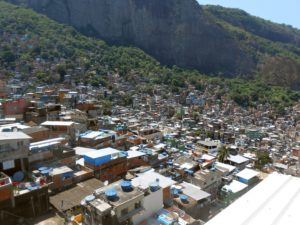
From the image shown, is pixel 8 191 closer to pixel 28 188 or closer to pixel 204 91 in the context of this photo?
pixel 28 188

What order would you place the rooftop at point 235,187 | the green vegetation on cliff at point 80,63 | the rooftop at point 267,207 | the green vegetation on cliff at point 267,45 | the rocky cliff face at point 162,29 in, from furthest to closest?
1. the green vegetation on cliff at point 267,45
2. the rocky cliff face at point 162,29
3. the green vegetation on cliff at point 80,63
4. the rooftop at point 235,187
5. the rooftop at point 267,207

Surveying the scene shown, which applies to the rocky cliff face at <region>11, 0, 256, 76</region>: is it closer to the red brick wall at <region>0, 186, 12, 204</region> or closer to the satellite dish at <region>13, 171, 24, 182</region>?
the satellite dish at <region>13, 171, 24, 182</region>

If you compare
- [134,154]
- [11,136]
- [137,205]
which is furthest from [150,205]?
[11,136]

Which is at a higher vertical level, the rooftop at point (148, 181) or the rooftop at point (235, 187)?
the rooftop at point (148, 181)

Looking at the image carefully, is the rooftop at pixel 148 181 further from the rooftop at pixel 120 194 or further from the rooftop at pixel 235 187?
the rooftop at pixel 235 187

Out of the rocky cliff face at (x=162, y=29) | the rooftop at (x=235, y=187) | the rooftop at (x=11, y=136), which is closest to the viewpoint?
the rooftop at (x=11, y=136)

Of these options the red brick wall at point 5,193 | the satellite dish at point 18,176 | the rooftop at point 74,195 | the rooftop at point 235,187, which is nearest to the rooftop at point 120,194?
the rooftop at point 74,195

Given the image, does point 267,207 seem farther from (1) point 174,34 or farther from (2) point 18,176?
(1) point 174,34

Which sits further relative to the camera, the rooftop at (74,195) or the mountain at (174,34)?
the mountain at (174,34)

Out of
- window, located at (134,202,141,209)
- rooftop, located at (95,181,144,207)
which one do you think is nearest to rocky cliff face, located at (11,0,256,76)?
rooftop, located at (95,181,144,207)
